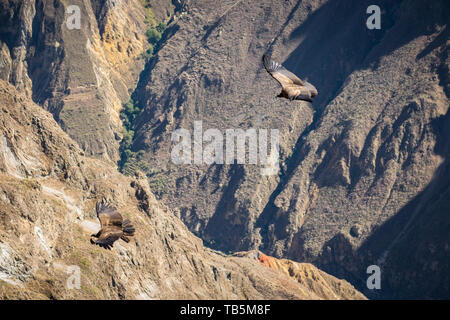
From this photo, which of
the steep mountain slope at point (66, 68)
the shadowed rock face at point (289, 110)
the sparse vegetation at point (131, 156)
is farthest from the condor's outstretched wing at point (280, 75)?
the steep mountain slope at point (66, 68)

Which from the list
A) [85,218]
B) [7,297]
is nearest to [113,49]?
[85,218]

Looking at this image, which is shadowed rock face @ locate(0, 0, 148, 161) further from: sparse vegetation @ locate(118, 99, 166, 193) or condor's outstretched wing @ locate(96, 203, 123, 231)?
condor's outstretched wing @ locate(96, 203, 123, 231)

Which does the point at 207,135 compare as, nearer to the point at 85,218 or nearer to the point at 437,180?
the point at 437,180

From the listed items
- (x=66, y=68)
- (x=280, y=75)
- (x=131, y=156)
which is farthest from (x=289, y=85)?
(x=66, y=68)

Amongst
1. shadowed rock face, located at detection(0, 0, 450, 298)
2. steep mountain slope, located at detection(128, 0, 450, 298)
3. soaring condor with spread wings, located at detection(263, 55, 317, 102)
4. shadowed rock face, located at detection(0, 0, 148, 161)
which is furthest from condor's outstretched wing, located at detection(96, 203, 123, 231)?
shadowed rock face, located at detection(0, 0, 148, 161)

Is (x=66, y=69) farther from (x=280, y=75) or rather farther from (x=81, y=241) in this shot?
(x=280, y=75)

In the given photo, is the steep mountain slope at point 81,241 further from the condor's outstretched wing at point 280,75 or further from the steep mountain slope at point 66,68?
the steep mountain slope at point 66,68
